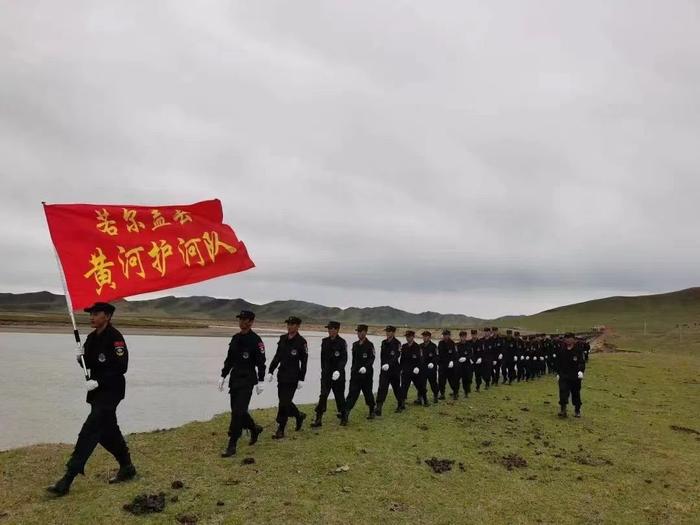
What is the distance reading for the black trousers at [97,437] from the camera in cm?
730

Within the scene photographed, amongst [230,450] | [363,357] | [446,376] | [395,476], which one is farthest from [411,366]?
[230,450]

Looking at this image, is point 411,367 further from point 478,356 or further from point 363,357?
point 478,356

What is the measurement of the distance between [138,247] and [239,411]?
350cm

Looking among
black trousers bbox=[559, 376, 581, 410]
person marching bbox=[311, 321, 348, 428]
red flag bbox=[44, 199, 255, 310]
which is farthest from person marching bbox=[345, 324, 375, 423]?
black trousers bbox=[559, 376, 581, 410]

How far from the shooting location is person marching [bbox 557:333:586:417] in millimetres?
15289

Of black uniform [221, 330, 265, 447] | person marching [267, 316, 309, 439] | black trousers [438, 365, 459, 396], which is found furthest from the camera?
black trousers [438, 365, 459, 396]

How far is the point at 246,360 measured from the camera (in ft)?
33.4

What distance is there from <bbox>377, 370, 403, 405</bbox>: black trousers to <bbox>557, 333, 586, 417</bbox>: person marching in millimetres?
4762

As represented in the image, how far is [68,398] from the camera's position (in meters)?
18.8

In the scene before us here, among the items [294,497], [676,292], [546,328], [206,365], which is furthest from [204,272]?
[676,292]

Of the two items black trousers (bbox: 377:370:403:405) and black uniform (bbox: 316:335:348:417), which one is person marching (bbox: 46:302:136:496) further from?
black trousers (bbox: 377:370:403:405)

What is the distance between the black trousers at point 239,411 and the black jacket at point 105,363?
2.40 m

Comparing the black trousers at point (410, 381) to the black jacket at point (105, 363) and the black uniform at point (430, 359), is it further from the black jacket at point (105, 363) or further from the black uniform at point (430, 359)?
the black jacket at point (105, 363)

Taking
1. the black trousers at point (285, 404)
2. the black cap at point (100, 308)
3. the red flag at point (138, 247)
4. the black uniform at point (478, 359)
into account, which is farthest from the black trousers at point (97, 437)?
the black uniform at point (478, 359)
